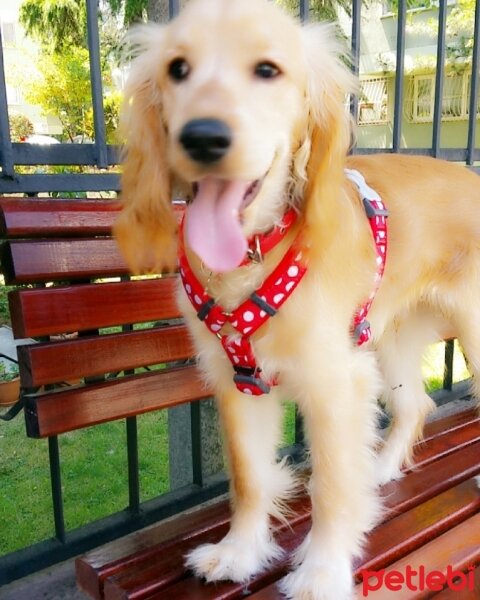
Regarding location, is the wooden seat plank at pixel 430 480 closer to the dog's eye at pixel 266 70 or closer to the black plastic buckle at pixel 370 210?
the black plastic buckle at pixel 370 210

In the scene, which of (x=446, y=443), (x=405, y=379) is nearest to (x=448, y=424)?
(x=446, y=443)

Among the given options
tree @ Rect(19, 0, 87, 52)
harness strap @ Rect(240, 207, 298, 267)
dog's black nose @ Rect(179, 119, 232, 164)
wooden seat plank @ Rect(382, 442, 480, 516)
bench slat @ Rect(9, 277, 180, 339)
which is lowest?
wooden seat plank @ Rect(382, 442, 480, 516)

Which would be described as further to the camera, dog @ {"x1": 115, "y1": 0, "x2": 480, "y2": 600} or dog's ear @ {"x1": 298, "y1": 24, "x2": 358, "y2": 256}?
dog's ear @ {"x1": 298, "y1": 24, "x2": 358, "y2": 256}

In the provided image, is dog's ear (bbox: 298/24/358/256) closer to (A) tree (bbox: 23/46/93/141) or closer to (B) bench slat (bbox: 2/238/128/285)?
(B) bench slat (bbox: 2/238/128/285)

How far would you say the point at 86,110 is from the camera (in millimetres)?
15070

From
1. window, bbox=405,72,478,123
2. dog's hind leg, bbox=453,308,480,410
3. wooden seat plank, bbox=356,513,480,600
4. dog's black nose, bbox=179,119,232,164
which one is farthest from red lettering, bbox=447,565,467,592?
window, bbox=405,72,478,123

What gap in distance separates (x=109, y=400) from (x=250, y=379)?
0.46 meters

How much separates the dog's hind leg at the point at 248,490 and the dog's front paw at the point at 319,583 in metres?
0.12

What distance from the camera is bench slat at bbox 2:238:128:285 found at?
1.62m

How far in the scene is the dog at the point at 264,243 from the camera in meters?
1.34

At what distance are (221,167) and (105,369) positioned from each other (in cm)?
78

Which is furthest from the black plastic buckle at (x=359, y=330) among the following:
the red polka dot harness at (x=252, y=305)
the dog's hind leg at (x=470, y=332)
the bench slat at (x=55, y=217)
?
the bench slat at (x=55, y=217)

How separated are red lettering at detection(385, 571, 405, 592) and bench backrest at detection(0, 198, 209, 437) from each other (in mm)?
803

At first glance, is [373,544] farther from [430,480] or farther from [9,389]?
[9,389]
